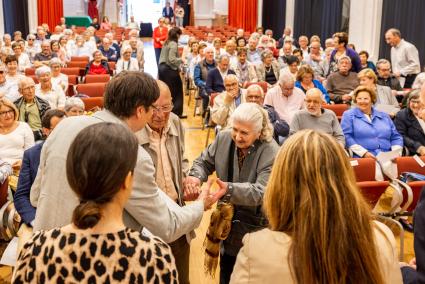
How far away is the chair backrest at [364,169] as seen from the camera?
4910 millimetres

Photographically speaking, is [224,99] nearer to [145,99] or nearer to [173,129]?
[173,129]

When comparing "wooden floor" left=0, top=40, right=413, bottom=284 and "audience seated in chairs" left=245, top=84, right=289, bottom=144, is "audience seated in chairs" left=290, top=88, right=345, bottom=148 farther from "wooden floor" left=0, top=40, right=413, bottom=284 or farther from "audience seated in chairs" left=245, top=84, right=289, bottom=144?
"wooden floor" left=0, top=40, right=413, bottom=284

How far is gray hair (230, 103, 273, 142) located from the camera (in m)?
3.02

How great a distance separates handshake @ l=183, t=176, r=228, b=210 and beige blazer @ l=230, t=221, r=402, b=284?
3.53ft

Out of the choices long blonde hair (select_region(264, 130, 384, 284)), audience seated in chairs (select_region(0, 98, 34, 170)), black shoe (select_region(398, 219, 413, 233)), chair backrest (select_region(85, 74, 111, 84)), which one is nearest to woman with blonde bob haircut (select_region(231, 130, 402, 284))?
long blonde hair (select_region(264, 130, 384, 284))

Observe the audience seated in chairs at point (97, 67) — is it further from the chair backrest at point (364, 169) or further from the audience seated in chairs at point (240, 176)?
the audience seated in chairs at point (240, 176)

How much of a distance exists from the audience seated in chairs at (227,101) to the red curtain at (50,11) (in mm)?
18885

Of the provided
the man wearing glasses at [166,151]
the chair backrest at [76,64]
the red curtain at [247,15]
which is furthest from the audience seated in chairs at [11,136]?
the red curtain at [247,15]

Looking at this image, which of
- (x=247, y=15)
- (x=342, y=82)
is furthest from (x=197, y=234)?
(x=247, y=15)

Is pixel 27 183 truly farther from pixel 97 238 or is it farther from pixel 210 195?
pixel 97 238

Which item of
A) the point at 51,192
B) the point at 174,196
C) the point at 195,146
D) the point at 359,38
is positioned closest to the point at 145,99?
the point at 51,192

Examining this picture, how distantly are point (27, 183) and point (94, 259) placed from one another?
2.26m

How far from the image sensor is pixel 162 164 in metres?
3.08

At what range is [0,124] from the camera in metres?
5.26
